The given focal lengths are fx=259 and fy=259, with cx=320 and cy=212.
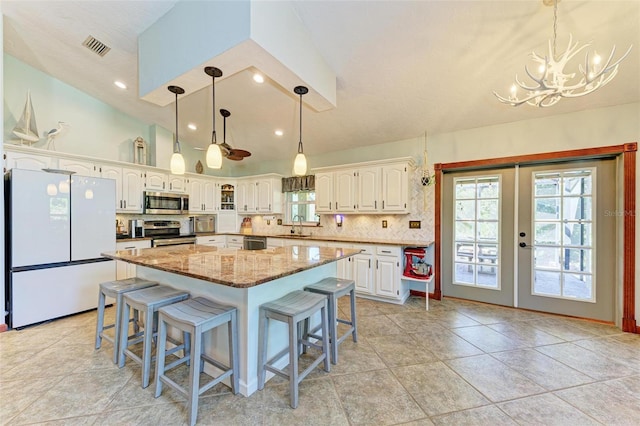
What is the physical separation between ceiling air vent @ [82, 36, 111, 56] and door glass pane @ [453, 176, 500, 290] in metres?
4.96

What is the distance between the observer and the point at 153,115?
4578 millimetres

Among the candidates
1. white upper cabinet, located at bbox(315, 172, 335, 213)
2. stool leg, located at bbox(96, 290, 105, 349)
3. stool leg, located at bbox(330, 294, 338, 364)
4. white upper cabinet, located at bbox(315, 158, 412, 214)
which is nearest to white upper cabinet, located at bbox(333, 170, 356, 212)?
white upper cabinet, located at bbox(315, 158, 412, 214)

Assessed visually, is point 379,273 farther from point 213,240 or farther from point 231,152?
point 213,240

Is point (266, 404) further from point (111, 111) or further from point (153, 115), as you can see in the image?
point (111, 111)

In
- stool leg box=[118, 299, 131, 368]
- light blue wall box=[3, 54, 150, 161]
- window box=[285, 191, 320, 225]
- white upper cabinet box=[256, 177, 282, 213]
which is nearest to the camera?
stool leg box=[118, 299, 131, 368]

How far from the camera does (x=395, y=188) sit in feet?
13.2

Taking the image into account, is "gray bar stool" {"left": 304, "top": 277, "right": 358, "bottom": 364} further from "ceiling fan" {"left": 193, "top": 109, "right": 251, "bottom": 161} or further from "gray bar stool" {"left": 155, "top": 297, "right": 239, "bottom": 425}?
"ceiling fan" {"left": 193, "top": 109, "right": 251, "bottom": 161}

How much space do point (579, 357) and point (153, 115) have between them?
6.51 metres

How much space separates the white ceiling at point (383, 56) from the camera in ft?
6.98

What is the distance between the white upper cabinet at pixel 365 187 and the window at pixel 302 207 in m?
0.50

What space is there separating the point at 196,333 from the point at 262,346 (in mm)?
508

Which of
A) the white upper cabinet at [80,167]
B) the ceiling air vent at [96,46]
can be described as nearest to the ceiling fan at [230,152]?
the ceiling air vent at [96,46]

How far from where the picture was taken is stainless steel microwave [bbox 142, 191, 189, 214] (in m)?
4.61

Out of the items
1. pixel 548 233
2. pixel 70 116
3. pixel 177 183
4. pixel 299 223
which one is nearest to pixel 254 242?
pixel 299 223
